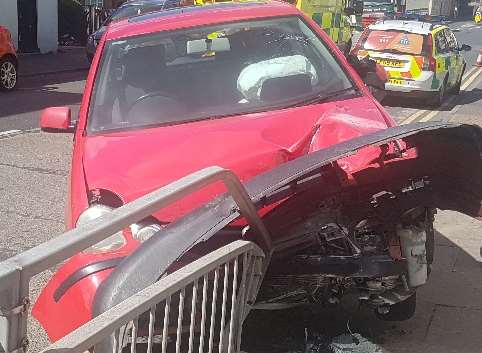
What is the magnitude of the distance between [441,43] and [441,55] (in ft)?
1.41

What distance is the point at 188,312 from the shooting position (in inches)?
90.6

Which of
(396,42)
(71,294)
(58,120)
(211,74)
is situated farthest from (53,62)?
(71,294)

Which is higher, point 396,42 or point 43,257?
point 43,257

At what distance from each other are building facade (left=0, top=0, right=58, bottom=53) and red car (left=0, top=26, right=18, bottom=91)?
25.9ft

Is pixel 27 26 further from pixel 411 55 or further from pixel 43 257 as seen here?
pixel 43 257

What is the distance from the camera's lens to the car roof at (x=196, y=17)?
4.71 meters

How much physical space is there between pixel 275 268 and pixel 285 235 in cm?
17

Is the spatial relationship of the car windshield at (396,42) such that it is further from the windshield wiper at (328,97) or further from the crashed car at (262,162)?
the windshield wiper at (328,97)

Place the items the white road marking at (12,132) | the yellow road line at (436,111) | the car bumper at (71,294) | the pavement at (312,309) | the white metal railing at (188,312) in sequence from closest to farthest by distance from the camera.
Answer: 1. the white metal railing at (188,312)
2. the car bumper at (71,294)
3. the pavement at (312,309)
4. the white road marking at (12,132)
5. the yellow road line at (436,111)

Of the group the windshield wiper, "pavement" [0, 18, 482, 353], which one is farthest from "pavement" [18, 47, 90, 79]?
the windshield wiper

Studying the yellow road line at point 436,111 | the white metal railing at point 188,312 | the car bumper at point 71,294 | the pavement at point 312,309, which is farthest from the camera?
the yellow road line at point 436,111

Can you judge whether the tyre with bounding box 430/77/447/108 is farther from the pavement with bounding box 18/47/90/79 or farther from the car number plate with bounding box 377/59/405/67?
the pavement with bounding box 18/47/90/79

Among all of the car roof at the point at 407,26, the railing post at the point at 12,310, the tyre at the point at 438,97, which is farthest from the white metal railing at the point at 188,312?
the car roof at the point at 407,26

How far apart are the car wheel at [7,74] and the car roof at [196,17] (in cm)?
1017
